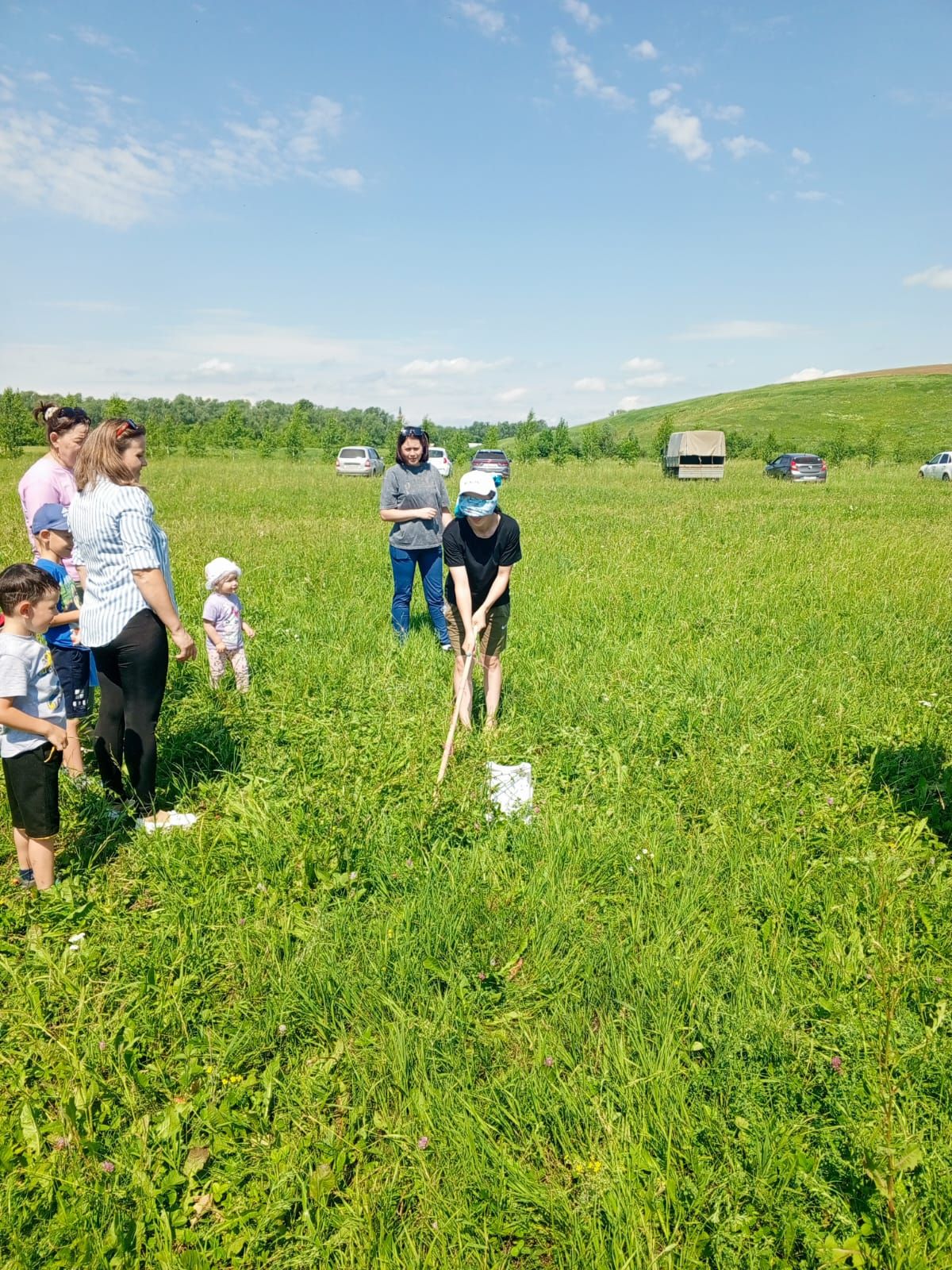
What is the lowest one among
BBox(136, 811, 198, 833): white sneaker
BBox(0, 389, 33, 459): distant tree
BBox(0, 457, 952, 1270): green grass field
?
BBox(0, 457, 952, 1270): green grass field

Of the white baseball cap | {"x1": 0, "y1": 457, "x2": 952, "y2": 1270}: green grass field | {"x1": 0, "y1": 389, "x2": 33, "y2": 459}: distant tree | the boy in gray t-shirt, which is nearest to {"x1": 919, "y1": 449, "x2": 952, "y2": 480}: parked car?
{"x1": 0, "y1": 457, "x2": 952, "y2": 1270}: green grass field

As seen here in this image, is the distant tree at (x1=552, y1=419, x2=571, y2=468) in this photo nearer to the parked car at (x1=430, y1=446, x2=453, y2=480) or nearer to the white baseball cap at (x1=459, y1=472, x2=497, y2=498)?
the parked car at (x1=430, y1=446, x2=453, y2=480)

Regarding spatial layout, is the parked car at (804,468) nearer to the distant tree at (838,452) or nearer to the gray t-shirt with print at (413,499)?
the distant tree at (838,452)

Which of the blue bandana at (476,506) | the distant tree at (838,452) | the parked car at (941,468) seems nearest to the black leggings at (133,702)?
the blue bandana at (476,506)

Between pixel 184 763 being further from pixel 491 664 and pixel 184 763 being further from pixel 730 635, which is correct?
pixel 730 635

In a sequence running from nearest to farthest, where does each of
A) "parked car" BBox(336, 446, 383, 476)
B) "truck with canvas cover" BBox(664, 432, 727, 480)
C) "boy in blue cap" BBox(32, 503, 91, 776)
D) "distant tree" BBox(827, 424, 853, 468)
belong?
1. "boy in blue cap" BBox(32, 503, 91, 776)
2. "parked car" BBox(336, 446, 383, 476)
3. "truck with canvas cover" BBox(664, 432, 727, 480)
4. "distant tree" BBox(827, 424, 853, 468)

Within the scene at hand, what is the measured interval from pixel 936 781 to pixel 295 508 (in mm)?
13857

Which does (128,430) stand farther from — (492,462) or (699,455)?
(699,455)

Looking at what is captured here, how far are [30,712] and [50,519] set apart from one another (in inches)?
67.3

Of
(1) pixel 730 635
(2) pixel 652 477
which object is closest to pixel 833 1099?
(1) pixel 730 635

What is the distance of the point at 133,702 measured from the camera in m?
3.51

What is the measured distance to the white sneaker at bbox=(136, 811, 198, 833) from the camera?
361 centimetres

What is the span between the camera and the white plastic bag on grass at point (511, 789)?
392 cm

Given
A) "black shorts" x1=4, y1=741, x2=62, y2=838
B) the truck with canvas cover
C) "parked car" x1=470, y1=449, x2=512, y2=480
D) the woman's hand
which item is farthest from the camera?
the truck with canvas cover
